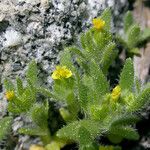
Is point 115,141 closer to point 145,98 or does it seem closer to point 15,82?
point 145,98

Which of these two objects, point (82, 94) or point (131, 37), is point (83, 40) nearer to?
point (82, 94)

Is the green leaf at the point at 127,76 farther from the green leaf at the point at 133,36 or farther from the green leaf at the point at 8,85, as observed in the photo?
the green leaf at the point at 8,85

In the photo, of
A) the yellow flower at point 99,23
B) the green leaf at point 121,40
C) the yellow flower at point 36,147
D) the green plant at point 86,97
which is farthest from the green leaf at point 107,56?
the yellow flower at point 36,147

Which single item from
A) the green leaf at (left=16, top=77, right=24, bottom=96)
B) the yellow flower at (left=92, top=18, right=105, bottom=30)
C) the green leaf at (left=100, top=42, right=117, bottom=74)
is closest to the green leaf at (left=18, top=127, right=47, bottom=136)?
the green leaf at (left=16, top=77, right=24, bottom=96)

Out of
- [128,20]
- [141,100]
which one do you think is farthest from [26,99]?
[128,20]

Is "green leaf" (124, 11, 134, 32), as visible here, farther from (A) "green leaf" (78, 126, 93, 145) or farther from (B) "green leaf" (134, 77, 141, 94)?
(A) "green leaf" (78, 126, 93, 145)

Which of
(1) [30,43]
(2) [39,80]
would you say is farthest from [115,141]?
(1) [30,43]
